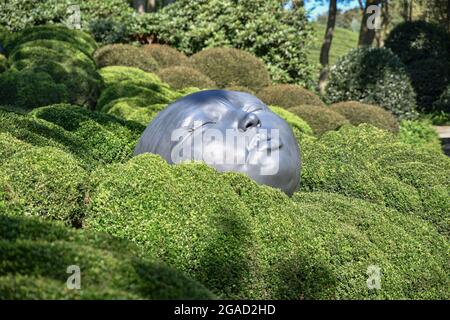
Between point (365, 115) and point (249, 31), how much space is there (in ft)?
13.2

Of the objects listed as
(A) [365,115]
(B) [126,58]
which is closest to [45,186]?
(A) [365,115]

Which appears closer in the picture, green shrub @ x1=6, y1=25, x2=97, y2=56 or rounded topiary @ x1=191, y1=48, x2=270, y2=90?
green shrub @ x1=6, y1=25, x2=97, y2=56

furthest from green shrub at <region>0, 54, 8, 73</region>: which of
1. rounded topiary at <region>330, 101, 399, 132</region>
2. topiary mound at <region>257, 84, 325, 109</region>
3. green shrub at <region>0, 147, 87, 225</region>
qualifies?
green shrub at <region>0, 147, 87, 225</region>

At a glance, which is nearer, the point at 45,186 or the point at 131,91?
the point at 45,186

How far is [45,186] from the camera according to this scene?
4.98m

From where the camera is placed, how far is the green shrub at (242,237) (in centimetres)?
463

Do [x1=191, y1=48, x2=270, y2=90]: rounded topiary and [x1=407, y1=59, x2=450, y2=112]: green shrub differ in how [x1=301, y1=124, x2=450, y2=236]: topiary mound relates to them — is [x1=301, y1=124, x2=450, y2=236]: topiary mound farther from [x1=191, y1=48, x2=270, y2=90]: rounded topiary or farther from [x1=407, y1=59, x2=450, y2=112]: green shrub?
[x1=407, y1=59, x2=450, y2=112]: green shrub

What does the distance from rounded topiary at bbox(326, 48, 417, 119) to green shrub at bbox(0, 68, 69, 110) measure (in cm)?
893

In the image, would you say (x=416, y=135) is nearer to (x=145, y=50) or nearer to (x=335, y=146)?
(x=145, y=50)

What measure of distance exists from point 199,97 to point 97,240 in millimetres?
2596

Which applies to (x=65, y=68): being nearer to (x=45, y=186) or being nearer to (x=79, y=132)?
(x=79, y=132)

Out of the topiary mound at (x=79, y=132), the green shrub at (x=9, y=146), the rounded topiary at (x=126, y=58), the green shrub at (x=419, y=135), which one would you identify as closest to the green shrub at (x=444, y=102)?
the green shrub at (x=419, y=135)

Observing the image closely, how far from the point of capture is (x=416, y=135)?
16.3m

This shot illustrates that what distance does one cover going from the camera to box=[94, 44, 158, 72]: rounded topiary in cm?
1462
